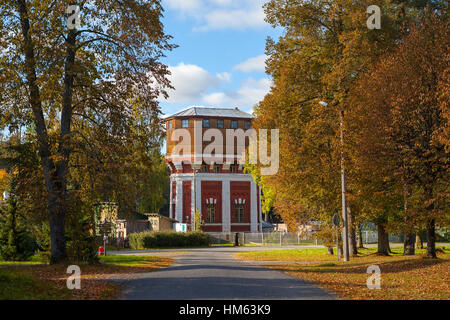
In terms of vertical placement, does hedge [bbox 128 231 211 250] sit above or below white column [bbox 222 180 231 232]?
below

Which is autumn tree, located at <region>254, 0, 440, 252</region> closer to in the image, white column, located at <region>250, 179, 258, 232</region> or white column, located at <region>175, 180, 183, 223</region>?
white column, located at <region>175, 180, 183, 223</region>

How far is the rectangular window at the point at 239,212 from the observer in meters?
65.7

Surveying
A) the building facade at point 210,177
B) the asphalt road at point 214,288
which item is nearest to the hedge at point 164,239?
the building facade at point 210,177

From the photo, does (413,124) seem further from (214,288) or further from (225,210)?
(225,210)

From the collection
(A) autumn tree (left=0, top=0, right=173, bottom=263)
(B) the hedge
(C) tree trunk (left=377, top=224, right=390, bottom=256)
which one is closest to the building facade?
(B) the hedge

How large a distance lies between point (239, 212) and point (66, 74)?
1866 inches

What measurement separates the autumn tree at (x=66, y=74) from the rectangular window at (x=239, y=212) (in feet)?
147

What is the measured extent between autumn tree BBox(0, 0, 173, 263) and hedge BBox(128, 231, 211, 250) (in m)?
25.0

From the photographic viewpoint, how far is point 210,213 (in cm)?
6462

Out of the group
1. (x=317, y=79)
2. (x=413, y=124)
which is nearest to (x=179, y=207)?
(x=317, y=79)

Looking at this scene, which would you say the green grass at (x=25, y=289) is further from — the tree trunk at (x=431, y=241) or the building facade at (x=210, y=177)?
the building facade at (x=210, y=177)

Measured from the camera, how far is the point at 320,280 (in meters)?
16.6

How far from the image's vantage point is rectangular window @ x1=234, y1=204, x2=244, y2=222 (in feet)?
216
